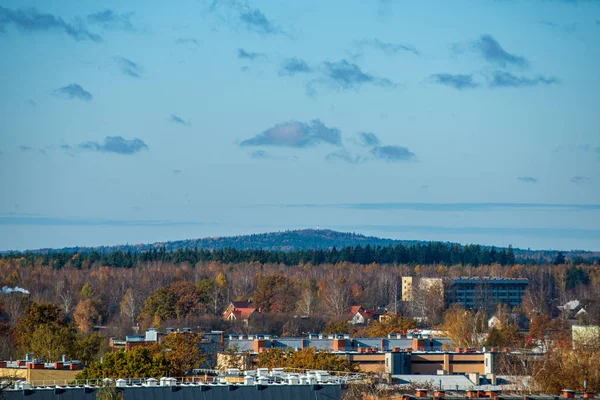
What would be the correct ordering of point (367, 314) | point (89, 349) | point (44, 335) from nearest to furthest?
point (44, 335) → point (89, 349) → point (367, 314)

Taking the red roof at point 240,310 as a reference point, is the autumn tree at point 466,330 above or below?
below

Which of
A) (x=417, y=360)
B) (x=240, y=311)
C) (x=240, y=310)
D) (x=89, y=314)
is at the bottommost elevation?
(x=417, y=360)

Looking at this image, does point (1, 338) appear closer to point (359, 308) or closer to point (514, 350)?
point (514, 350)

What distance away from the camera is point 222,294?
185 meters

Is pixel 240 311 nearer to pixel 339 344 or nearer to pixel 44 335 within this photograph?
pixel 339 344

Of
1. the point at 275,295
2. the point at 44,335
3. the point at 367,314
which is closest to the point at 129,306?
the point at 275,295

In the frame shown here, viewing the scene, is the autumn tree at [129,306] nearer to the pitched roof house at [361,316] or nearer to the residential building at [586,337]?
the pitched roof house at [361,316]

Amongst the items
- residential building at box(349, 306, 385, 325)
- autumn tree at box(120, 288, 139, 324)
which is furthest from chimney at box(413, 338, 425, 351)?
autumn tree at box(120, 288, 139, 324)

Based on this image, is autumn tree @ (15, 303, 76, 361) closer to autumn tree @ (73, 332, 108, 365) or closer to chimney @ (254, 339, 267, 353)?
autumn tree @ (73, 332, 108, 365)

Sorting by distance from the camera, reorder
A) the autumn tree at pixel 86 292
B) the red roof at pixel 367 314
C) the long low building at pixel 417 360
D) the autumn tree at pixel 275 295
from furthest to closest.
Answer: the autumn tree at pixel 86 292 → the autumn tree at pixel 275 295 → the red roof at pixel 367 314 → the long low building at pixel 417 360

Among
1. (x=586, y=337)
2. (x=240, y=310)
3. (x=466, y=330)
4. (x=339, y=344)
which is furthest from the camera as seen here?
(x=240, y=310)

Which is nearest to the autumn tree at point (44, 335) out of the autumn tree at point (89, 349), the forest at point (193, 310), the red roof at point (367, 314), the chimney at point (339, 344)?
the forest at point (193, 310)

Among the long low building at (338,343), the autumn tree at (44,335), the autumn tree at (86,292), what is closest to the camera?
the autumn tree at (44,335)

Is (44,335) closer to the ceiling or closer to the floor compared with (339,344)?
closer to the ceiling
